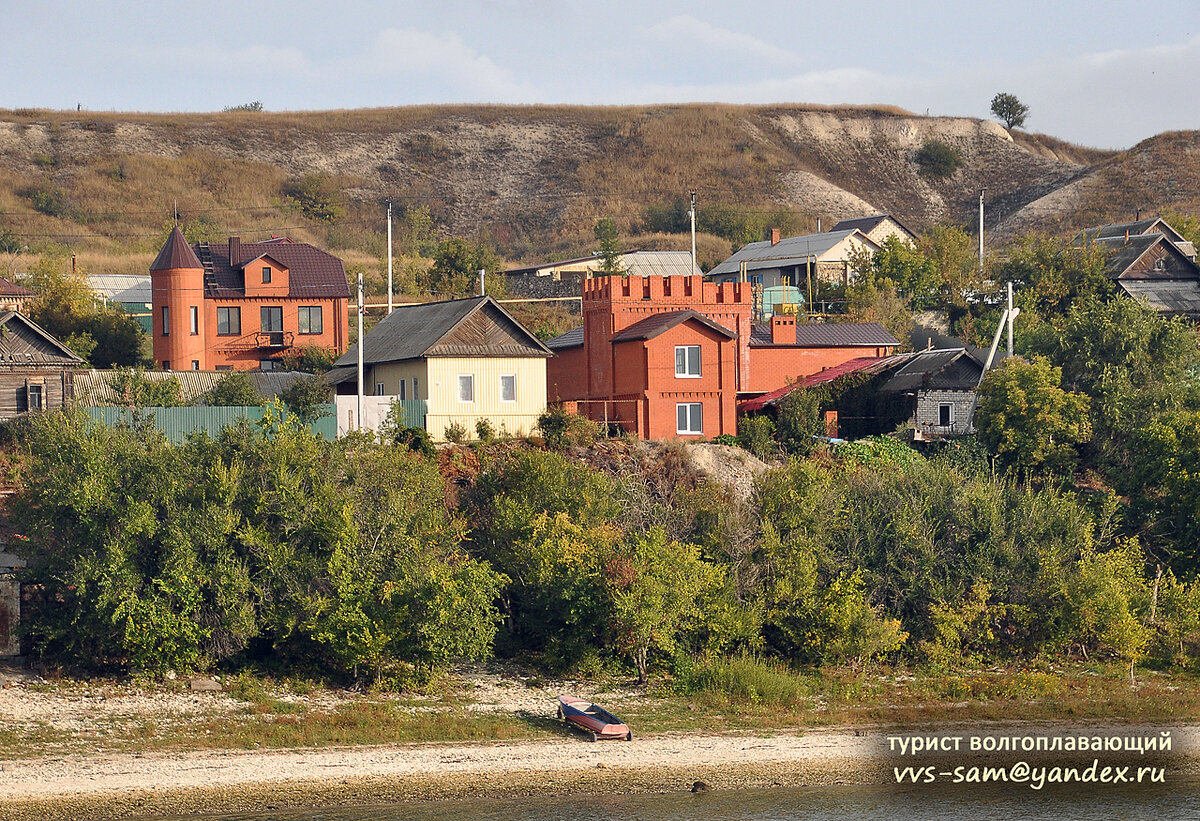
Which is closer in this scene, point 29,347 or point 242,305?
point 29,347

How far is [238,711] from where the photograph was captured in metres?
35.1

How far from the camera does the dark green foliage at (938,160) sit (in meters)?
158

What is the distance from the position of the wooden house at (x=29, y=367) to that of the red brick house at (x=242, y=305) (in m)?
13.8

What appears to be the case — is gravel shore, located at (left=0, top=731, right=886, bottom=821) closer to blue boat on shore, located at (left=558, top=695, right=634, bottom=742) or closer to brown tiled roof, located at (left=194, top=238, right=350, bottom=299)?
blue boat on shore, located at (left=558, top=695, right=634, bottom=742)

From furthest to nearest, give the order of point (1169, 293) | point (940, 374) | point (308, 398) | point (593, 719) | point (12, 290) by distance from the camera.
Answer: point (1169, 293)
point (12, 290)
point (940, 374)
point (308, 398)
point (593, 719)

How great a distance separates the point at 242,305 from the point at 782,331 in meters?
28.3

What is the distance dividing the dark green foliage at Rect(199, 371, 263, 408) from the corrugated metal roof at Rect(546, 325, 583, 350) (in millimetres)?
13781

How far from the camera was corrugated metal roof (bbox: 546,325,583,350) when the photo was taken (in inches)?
2478

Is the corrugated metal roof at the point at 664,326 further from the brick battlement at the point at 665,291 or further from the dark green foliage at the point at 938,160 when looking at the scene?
the dark green foliage at the point at 938,160

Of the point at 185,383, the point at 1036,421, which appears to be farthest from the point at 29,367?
the point at 1036,421

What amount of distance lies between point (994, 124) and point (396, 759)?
14736cm

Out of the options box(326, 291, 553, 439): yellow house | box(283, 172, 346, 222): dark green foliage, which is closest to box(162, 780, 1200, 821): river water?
box(326, 291, 553, 439): yellow house

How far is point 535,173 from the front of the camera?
14862cm

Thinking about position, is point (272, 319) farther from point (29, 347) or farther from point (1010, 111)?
point (1010, 111)
